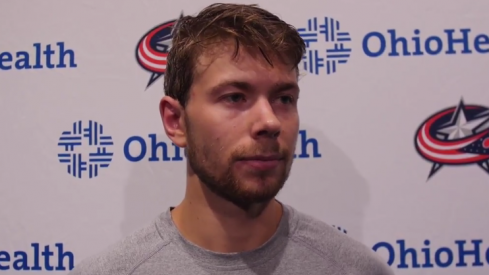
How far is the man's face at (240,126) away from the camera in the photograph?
70 cm

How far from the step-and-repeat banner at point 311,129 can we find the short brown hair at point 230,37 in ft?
1.16

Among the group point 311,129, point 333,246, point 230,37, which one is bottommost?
point 333,246

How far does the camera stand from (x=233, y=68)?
0.71m

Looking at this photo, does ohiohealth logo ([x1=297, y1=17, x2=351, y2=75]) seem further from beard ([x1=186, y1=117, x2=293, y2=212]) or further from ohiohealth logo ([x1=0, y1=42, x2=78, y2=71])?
ohiohealth logo ([x1=0, y1=42, x2=78, y2=71])

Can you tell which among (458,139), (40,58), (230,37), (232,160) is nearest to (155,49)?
(40,58)

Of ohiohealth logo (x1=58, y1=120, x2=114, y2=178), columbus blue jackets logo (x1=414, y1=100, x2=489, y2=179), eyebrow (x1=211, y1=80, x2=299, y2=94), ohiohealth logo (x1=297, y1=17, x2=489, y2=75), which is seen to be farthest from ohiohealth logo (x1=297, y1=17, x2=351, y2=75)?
ohiohealth logo (x1=58, y1=120, x2=114, y2=178)

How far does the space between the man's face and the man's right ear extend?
0.14 ft

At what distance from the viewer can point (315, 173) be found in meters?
1.11

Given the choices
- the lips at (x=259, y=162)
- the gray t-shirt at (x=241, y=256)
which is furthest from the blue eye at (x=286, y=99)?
the gray t-shirt at (x=241, y=256)

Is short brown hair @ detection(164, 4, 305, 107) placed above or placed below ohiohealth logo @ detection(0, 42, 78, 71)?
below

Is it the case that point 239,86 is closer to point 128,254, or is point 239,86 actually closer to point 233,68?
point 233,68

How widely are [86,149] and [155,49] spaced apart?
35cm

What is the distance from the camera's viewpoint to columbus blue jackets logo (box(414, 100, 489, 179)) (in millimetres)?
1085

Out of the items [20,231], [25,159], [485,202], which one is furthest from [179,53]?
[485,202]
